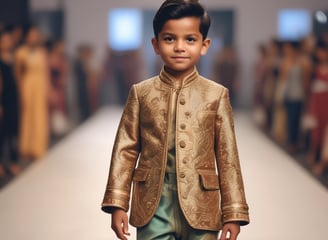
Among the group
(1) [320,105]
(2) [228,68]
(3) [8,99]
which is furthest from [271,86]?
(3) [8,99]

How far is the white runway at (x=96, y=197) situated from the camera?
555 cm

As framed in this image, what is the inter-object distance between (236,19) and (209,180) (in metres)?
7.22

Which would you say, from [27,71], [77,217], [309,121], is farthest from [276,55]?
[77,217]

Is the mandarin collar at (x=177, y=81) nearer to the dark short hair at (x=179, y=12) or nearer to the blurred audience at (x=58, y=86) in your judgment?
the dark short hair at (x=179, y=12)

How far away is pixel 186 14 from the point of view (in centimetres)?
332

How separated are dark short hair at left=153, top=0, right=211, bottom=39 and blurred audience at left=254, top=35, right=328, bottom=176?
4942mm

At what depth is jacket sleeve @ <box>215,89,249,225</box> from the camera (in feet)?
Answer: 11.2

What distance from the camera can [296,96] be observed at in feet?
32.4

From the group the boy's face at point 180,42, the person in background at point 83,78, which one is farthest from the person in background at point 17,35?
the boy's face at point 180,42

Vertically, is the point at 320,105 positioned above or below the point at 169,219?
below

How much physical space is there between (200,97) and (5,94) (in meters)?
5.25

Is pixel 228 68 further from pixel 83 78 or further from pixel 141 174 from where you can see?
pixel 141 174

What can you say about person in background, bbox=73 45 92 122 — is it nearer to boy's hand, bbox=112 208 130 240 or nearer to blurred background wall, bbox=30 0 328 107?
blurred background wall, bbox=30 0 328 107

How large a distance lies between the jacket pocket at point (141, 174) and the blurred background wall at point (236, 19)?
2.28m
